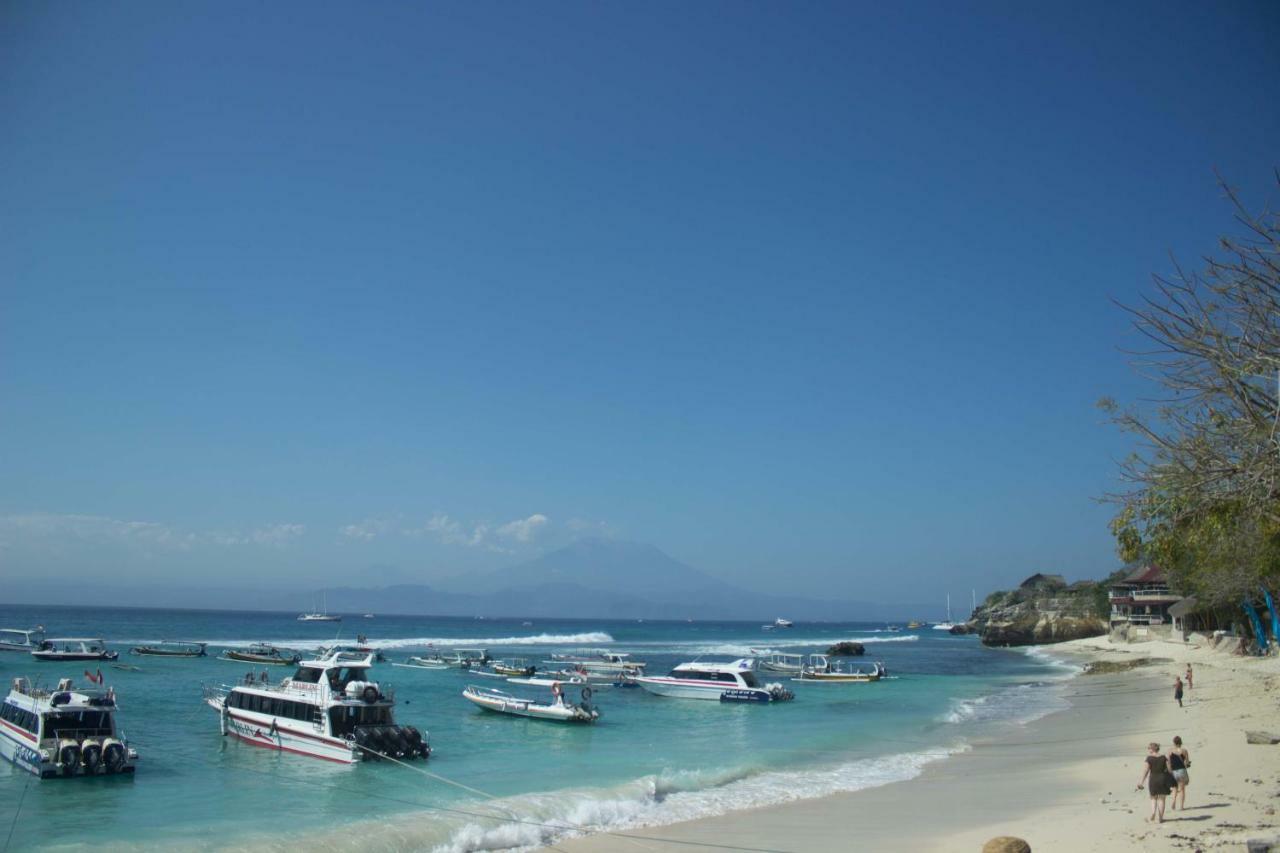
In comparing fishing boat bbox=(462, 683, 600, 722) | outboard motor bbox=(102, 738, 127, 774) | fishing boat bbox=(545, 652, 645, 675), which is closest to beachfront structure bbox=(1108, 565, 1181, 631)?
fishing boat bbox=(545, 652, 645, 675)

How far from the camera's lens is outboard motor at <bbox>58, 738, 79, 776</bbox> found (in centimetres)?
2366

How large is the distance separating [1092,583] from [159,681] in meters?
126

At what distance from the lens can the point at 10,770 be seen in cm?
2470

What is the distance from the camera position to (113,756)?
79.3ft

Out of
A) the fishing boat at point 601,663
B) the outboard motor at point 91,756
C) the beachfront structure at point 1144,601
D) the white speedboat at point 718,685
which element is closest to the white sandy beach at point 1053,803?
the outboard motor at point 91,756

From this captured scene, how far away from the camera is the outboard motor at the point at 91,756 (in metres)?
23.9

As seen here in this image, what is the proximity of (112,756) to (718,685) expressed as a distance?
3162 cm

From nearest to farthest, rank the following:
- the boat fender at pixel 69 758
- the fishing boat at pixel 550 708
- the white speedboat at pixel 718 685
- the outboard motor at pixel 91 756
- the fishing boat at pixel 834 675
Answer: the boat fender at pixel 69 758
the outboard motor at pixel 91 756
the fishing boat at pixel 550 708
the white speedboat at pixel 718 685
the fishing boat at pixel 834 675

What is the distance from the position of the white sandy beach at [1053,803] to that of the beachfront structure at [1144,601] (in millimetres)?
61322

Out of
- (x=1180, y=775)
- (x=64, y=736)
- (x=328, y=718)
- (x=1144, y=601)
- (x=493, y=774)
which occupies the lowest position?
(x=493, y=774)

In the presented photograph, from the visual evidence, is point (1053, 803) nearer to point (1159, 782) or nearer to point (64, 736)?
point (1159, 782)

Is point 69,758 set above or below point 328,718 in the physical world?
below

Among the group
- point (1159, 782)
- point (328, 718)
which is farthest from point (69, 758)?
point (1159, 782)

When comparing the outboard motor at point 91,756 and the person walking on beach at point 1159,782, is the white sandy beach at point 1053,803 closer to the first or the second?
the person walking on beach at point 1159,782
